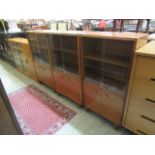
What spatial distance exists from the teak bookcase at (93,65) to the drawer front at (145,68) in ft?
0.33

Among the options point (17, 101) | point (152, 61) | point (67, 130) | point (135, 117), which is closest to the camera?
point (152, 61)

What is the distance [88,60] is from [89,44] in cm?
21

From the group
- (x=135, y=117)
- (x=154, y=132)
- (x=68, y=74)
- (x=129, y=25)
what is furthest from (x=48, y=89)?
(x=129, y=25)

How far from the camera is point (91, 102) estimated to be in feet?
6.07

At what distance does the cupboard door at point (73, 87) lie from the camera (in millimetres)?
1914

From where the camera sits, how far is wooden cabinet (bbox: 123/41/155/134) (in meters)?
1.10

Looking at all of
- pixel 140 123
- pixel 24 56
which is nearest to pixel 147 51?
pixel 140 123

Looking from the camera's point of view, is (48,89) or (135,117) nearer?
(135,117)

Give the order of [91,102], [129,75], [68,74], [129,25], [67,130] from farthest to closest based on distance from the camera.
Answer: [129,25], [68,74], [91,102], [67,130], [129,75]

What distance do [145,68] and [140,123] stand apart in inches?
25.1

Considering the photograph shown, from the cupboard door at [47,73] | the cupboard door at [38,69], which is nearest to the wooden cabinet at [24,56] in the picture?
the cupboard door at [38,69]

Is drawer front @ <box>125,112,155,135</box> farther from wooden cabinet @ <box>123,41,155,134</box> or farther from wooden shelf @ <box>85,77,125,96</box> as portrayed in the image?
wooden shelf @ <box>85,77,125,96</box>

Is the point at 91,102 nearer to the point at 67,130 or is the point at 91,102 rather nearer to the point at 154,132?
the point at 67,130

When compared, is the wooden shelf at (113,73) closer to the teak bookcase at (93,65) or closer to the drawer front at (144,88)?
the teak bookcase at (93,65)
